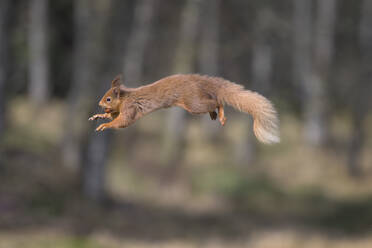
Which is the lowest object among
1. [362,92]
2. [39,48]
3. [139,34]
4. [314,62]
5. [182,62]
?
[362,92]

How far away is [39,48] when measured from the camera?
2525 centimetres

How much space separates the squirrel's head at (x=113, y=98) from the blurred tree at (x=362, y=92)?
19.7m

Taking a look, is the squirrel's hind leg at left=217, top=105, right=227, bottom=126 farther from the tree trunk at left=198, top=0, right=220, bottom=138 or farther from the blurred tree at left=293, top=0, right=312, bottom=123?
the blurred tree at left=293, top=0, right=312, bottom=123

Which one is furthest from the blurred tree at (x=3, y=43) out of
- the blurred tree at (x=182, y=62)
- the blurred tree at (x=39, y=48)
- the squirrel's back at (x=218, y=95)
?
the blurred tree at (x=39, y=48)

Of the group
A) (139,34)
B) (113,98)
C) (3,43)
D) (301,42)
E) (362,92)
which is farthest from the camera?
(301,42)

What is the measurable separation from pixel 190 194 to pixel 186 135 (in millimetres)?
5313

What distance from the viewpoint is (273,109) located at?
292cm

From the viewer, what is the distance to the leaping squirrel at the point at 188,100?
290cm

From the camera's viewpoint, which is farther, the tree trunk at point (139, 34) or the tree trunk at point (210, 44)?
the tree trunk at point (139, 34)

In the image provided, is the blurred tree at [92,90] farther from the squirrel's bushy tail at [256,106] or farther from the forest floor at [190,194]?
the squirrel's bushy tail at [256,106]

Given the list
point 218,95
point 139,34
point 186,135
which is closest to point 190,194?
point 186,135

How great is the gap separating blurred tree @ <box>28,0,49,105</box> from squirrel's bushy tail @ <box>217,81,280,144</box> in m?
23.2

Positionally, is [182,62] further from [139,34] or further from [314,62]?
[314,62]

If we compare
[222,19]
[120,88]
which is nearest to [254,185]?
[222,19]
